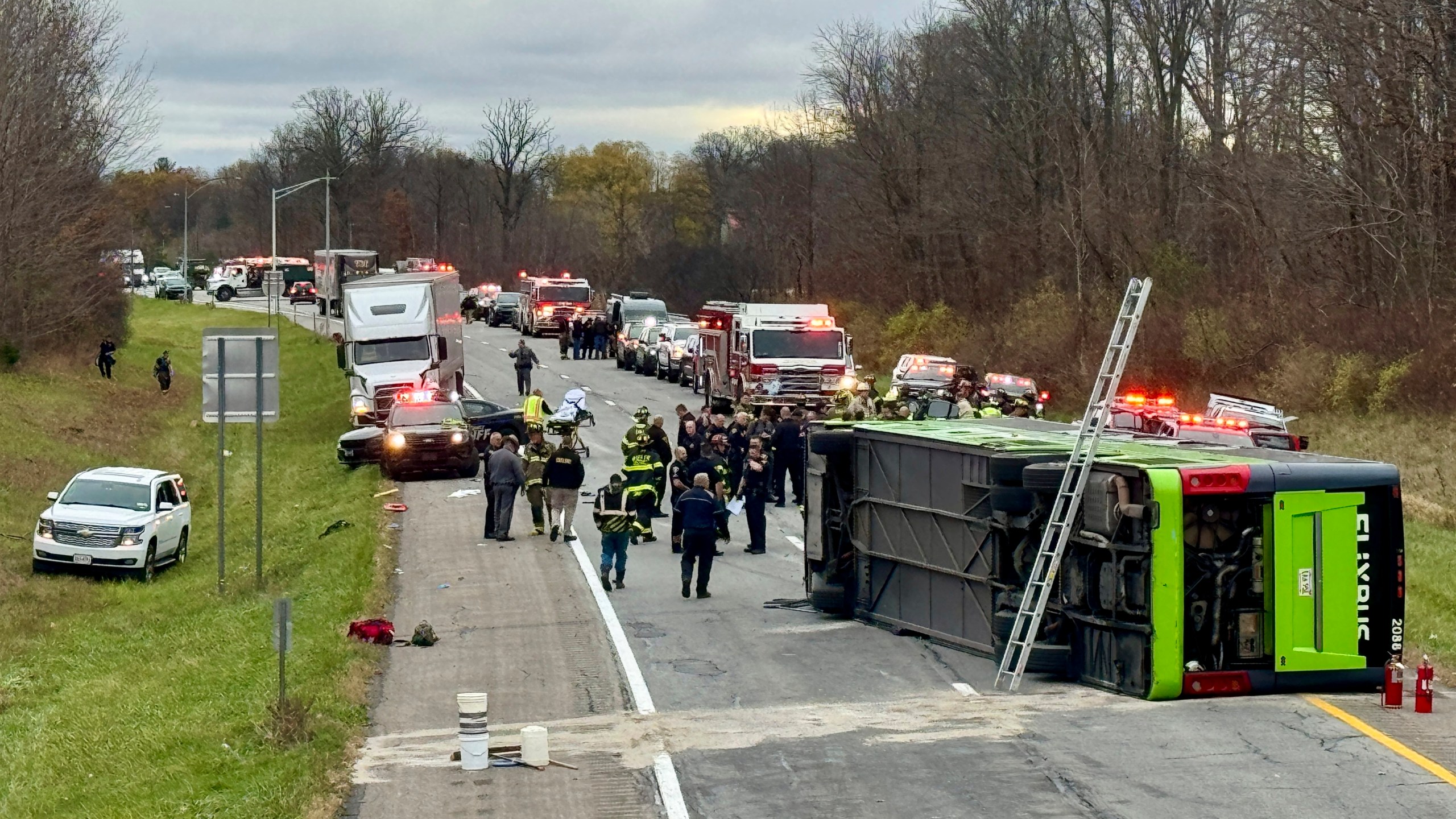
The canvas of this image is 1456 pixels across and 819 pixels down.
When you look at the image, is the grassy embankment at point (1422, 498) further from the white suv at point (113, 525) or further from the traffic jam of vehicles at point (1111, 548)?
the white suv at point (113, 525)

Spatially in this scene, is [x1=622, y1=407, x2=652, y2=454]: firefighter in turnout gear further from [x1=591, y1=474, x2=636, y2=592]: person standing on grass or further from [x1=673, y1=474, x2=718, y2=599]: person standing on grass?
[x1=673, y1=474, x2=718, y2=599]: person standing on grass

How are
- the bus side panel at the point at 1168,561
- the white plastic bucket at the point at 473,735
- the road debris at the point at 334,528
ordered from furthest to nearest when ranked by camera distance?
the road debris at the point at 334,528 < the bus side panel at the point at 1168,561 < the white plastic bucket at the point at 473,735

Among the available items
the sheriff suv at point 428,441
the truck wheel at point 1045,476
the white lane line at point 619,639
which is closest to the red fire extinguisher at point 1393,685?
the truck wheel at point 1045,476

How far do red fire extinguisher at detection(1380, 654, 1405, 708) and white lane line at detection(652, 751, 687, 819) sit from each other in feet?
19.0

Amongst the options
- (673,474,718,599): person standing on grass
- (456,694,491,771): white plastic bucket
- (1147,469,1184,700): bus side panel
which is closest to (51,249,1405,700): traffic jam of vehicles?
(1147,469,1184,700): bus side panel

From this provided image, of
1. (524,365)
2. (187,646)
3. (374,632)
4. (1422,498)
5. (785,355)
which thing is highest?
(785,355)

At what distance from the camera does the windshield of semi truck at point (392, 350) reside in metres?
38.8

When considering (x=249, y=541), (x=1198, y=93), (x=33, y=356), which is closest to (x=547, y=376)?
(x=33, y=356)

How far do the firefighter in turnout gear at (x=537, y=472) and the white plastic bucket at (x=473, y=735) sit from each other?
34.2 feet

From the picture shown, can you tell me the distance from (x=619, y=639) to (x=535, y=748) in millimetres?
4900

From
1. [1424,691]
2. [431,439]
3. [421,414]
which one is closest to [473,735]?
[1424,691]

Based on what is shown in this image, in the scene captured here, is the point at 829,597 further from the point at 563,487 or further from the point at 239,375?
the point at 239,375

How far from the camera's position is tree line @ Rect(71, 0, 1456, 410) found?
36.4 metres

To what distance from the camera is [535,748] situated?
38.9 feet
